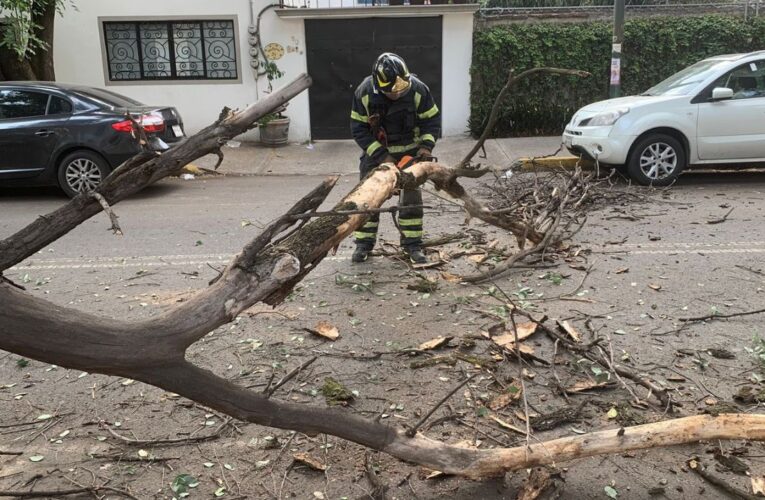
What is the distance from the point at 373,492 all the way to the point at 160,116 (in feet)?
26.4

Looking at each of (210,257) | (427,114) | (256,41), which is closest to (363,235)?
(427,114)

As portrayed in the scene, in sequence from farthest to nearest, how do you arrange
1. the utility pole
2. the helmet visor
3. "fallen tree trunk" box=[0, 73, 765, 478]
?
1. the utility pole
2. the helmet visor
3. "fallen tree trunk" box=[0, 73, 765, 478]

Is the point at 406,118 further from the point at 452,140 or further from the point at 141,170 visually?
the point at 452,140

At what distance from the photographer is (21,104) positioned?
9.66 m

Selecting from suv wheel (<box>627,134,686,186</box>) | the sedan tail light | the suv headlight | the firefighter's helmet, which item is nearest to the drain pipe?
the sedan tail light

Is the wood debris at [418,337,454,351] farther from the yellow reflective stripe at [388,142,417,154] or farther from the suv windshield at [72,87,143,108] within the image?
the suv windshield at [72,87,143,108]

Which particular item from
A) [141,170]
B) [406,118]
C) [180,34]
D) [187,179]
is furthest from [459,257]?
[180,34]

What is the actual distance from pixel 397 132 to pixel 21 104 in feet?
21.8

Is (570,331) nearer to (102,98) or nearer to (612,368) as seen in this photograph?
(612,368)

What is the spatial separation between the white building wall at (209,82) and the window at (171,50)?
0.62 feet

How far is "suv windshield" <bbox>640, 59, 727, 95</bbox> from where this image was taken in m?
9.18

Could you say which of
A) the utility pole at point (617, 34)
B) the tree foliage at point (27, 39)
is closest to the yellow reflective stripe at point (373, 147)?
the utility pole at point (617, 34)

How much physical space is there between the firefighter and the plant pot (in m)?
8.37

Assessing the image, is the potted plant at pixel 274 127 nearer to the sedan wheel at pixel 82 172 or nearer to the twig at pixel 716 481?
the sedan wheel at pixel 82 172
